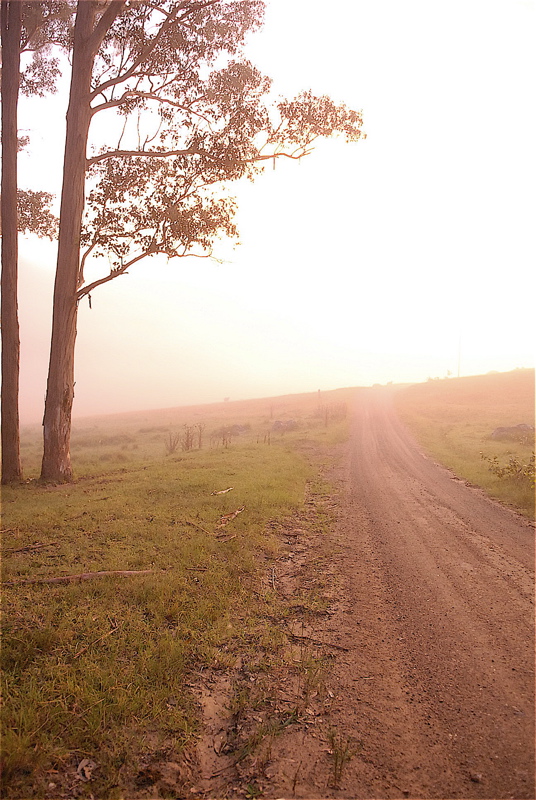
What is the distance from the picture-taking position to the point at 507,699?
3996 millimetres

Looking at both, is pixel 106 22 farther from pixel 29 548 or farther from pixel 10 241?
pixel 29 548

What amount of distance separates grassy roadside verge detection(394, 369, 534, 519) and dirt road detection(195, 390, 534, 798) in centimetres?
384

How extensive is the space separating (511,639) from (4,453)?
42.8 ft

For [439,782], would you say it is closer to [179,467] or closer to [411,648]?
[411,648]

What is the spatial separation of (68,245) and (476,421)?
1048 inches

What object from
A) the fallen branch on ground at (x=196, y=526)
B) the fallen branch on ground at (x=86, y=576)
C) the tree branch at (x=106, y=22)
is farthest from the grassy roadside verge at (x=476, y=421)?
the tree branch at (x=106, y=22)

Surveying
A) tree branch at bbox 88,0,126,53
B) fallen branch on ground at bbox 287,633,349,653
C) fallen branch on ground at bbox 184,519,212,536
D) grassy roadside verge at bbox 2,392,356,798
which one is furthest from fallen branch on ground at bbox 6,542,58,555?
tree branch at bbox 88,0,126,53

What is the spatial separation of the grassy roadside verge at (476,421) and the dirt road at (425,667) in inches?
151

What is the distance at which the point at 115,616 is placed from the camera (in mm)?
5258

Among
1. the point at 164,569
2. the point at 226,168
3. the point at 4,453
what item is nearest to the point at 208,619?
the point at 164,569

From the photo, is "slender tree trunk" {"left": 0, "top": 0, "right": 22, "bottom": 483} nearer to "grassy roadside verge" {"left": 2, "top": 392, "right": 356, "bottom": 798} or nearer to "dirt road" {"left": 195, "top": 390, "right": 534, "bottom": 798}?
"grassy roadside verge" {"left": 2, "top": 392, "right": 356, "bottom": 798}

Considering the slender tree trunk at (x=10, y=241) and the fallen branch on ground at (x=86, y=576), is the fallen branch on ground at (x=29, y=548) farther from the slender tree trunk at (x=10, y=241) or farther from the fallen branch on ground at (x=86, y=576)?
the slender tree trunk at (x=10, y=241)

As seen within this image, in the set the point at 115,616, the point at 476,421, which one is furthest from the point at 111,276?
the point at 476,421

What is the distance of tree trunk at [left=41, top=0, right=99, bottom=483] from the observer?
1273 centimetres
